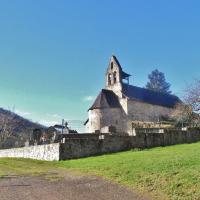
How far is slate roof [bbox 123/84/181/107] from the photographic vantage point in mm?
68931

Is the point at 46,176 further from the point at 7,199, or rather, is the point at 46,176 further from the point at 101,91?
the point at 101,91

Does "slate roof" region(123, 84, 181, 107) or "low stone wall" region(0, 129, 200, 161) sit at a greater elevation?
"slate roof" region(123, 84, 181, 107)

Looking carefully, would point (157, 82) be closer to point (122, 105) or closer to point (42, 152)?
point (122, 105)

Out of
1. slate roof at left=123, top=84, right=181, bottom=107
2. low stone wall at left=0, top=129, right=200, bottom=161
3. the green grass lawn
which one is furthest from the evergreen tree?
the green grass lawn

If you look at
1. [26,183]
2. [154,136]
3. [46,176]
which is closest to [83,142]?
[154,136]

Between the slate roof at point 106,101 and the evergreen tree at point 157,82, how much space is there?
1715 inches

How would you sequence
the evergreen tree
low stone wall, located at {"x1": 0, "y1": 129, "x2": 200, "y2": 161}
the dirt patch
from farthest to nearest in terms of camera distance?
the evergreen tree
low stone wall, located at {"x1": 0, "y1": 129, "x2": 200, "y2": 161}
the dirt patch

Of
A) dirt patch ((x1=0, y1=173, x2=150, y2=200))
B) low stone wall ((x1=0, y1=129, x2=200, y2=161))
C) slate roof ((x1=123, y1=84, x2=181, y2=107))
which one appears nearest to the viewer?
dirt patch ((x1=0, y1=173, x2=150, y2=200))

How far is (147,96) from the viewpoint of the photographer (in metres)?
71.1

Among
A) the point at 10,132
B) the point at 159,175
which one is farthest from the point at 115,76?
the point at 159,175

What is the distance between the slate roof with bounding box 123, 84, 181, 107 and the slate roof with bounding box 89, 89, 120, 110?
2335 mm

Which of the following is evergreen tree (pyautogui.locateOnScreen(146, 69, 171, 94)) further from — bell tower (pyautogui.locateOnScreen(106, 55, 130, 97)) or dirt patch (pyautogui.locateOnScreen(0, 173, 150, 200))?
dirt patch (pyautogui.locateOnScreen(0, 173, 150, 200))

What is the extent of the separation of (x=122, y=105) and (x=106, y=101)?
302 centimetres

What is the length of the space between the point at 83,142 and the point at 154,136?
696cm
